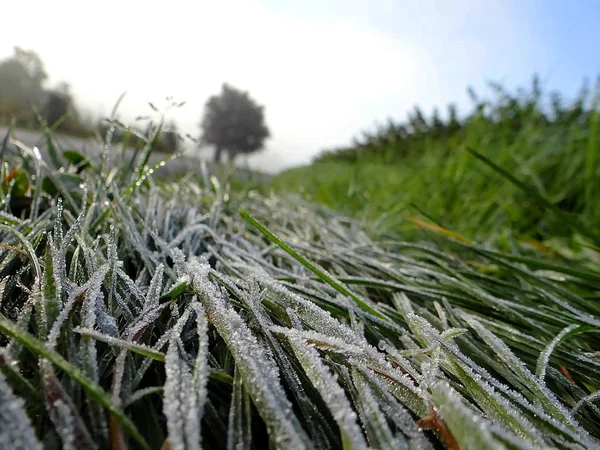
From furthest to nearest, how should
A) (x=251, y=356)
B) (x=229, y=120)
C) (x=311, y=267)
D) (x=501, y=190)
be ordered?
(x=229, y=120)
(x=501, y=190)
(x=311, y=267)
(x=251, y=356)

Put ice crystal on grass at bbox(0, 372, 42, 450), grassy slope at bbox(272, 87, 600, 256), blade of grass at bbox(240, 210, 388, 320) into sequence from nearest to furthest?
1. ice crystal on grass at bbox(0, 372, 42, 450)
2. blade of grass at bbox(240, 210, 388, 320)
3. grassy slope at bbox(272, 87, 600, 256)

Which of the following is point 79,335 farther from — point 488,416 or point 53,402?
point 488,416

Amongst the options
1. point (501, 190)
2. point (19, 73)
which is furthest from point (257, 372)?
point (19, 73)

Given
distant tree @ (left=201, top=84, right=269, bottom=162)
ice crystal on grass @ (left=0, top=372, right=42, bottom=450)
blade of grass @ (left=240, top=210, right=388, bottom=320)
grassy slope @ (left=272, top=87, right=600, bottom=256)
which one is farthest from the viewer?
distant tree @ (left=201, top=84, right=269, bottom=162)

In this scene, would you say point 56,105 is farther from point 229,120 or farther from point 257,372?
point 257,372

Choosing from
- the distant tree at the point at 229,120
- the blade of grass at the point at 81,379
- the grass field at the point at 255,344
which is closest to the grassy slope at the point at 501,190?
the grass field at the point at 255,344

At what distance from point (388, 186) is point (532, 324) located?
1.99 metres

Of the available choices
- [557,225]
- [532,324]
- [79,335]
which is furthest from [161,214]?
[557,225]

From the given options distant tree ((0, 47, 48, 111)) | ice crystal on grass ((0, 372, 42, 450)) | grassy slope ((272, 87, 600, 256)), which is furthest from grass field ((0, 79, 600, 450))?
distant tree ((0, 47, 48, 111))

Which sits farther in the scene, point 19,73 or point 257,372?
point 19,73

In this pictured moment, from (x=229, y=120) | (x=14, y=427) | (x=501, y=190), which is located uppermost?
(x=229, y=120)

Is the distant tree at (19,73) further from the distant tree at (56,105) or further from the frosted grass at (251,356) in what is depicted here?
the frosted grass at (251,356)

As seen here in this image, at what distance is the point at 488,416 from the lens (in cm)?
40

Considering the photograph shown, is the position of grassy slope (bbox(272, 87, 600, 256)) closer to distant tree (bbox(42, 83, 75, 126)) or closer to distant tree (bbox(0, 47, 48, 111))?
distant tree (bbox(42, 83, 75, 126))
